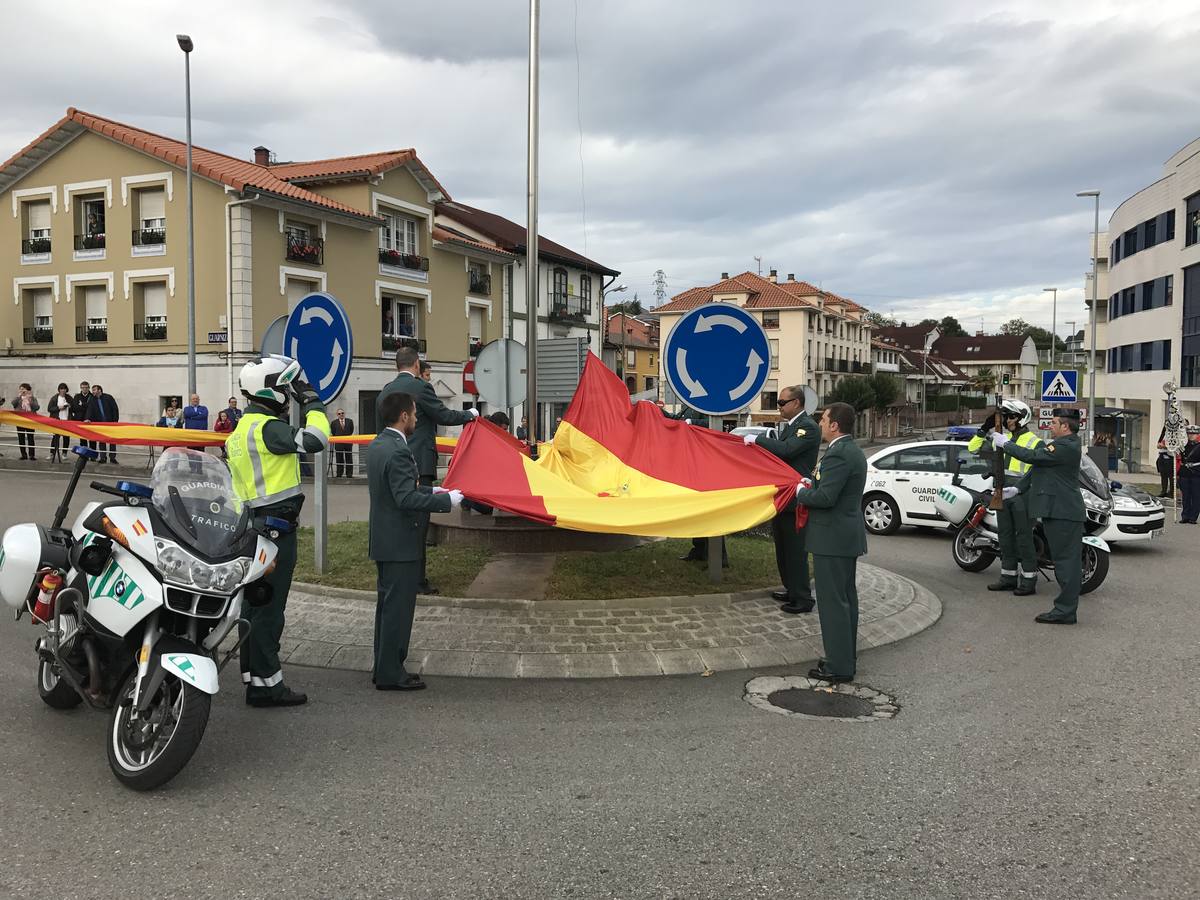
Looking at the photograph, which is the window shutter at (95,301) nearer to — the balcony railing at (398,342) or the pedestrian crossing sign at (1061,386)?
the balcony railing at (398,342)

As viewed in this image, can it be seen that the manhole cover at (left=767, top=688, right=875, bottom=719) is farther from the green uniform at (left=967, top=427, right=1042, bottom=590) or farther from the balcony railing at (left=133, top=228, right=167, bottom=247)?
the balcony railing at (left=133, top=228, right=167, bottom=247)

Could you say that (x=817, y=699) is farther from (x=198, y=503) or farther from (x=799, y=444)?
(x=198, y=503)

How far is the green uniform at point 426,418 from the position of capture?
7473 mm

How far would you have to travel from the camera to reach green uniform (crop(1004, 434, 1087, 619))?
8.20 m

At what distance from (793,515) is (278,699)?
464cm

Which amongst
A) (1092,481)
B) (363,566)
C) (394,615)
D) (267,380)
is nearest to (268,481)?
(267,380)

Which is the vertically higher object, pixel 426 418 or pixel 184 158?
pixel 184 158

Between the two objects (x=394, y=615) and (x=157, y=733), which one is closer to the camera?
(x=157, y=733)

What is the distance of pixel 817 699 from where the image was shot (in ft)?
19.1

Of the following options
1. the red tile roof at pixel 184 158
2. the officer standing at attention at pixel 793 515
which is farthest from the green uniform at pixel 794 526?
A: the red tile roof at pixel 184 158

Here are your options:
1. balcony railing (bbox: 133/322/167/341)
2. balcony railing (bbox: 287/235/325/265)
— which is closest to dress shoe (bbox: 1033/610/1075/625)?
balcony railing (bbox: 287/235/325/265)

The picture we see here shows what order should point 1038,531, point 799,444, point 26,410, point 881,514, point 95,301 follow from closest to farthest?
point 799,444
point 1038,531
point 881,514
point 26,410
point 95,301

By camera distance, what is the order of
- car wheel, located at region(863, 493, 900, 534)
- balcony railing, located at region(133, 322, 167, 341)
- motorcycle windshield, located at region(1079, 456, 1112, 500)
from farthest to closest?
balcony railing, located at region(133, 322, 167, 341)
car wheel, located at region(863, 493, 900, 534)
motorcycle windshield, located at region(1079, 456, 1112, 500)

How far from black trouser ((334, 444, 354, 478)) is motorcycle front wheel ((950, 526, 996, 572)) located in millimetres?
16083
